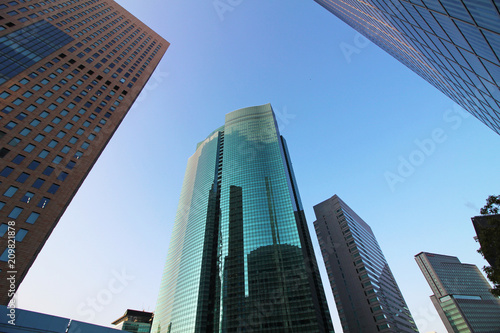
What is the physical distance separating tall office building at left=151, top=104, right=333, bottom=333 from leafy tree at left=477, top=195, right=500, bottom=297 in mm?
73348

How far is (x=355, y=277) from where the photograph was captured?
105312 millimetres

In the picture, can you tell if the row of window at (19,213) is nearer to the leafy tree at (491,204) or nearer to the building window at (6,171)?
the building window at (6,171)

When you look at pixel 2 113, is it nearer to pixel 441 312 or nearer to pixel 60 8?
pixel 60 8

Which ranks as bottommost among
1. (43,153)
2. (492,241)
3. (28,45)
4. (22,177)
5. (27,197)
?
(492,241)

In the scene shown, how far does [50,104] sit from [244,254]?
81.7 metres

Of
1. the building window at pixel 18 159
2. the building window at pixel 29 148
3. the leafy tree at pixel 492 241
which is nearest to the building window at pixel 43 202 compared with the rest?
the building window at pixel 18 159

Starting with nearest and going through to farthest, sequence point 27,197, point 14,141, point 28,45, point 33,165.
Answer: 1. point 27,197
2. point 14,141
3. point 33,165
4. point 28,45

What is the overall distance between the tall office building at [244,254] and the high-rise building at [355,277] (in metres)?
12.3

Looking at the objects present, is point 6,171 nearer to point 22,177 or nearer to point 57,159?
point 22,177

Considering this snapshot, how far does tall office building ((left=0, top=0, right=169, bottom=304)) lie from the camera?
3225cm

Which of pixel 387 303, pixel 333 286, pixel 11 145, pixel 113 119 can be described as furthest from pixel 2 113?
pixel 387 303

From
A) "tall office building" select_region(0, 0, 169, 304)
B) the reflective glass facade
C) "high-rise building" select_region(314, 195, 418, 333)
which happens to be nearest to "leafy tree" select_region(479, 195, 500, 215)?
"tall office building" select_region(0, 0, 169, 304)

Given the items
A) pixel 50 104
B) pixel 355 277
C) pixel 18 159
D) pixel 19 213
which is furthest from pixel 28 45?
pixel 355 277

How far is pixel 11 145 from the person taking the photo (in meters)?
35.3
